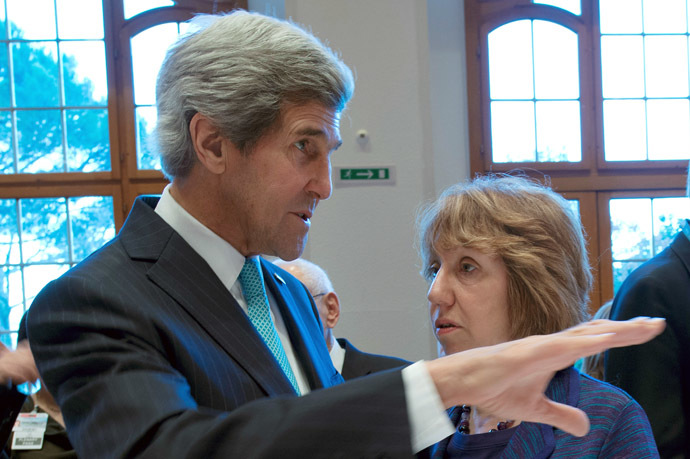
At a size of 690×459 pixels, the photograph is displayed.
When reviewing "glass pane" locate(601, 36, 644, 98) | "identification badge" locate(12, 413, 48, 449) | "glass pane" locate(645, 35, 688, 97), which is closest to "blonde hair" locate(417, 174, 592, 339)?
"identification badge" locate(12, 413, 48, 449)

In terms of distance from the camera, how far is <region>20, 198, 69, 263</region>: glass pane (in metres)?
6.10

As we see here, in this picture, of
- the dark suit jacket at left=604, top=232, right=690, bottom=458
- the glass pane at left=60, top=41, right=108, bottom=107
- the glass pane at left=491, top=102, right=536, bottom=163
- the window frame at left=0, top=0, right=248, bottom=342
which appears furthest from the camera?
the glass pane at left=491, top=102, right=536, bottom=163

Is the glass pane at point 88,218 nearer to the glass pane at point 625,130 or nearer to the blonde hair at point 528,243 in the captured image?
the glass pane at point 625,130

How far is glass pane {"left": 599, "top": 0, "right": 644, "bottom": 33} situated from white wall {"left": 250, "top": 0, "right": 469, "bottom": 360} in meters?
1.84

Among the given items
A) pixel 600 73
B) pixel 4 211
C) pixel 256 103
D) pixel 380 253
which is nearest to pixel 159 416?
pixel 256 103

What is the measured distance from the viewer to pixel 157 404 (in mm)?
1090

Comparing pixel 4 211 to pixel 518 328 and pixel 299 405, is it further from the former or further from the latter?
pixel 299 405

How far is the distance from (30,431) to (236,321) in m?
3.38

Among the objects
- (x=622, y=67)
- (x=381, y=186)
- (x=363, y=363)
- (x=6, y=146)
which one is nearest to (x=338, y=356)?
(x=363, y=363)

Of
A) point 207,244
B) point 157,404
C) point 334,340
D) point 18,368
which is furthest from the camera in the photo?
point 334,340

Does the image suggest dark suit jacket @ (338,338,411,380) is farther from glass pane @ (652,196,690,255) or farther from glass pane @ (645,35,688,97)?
glass pane @ (645,35,688,97)

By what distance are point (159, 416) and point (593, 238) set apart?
19.1 feet

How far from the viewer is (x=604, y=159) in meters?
6.36

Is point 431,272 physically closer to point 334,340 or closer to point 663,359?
point 663,359
